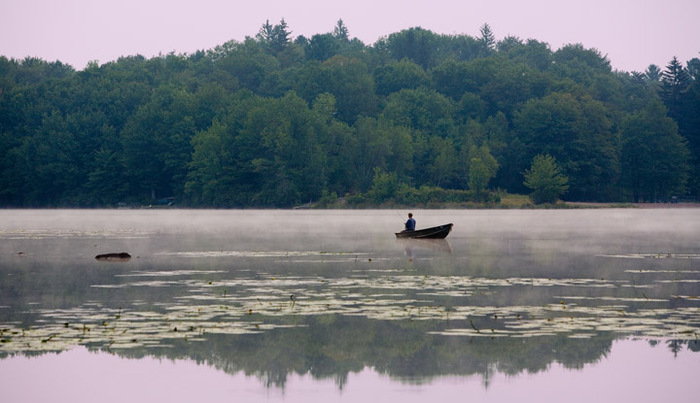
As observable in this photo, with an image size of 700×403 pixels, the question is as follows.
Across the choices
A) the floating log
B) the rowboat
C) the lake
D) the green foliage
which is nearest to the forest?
the green foliage

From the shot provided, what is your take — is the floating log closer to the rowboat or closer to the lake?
the lake

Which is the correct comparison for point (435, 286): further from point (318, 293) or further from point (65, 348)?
point (65, 348)

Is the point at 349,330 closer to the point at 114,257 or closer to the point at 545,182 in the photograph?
the point at 114,257

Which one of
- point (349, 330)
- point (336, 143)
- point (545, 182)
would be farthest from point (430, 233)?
point (336, 143)

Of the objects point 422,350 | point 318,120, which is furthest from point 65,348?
point 318,120

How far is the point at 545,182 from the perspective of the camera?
Result: 146500mm

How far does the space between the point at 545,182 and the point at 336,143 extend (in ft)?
118

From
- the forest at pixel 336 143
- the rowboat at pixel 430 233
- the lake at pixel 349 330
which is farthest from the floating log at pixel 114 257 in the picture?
the forest at pixel 336 143

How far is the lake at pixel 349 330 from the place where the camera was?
51.6 ft

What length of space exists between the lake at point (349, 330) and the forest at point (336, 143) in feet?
375

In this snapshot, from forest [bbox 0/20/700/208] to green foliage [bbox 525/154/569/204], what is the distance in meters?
0.22

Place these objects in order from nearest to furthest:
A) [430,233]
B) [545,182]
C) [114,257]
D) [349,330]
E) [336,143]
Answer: [349,330] < [114,257] < [430,233] < [545,182] < [336,143]

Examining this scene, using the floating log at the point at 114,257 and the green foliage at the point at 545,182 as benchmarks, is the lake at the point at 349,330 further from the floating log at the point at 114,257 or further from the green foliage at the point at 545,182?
the green foliage at the point at 545,182

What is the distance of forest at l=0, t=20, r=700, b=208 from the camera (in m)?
153
